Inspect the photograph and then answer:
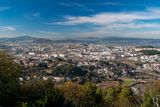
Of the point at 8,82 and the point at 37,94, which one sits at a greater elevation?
the point at 8,82

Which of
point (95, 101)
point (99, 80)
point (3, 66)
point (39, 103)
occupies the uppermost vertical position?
point (3, 66)

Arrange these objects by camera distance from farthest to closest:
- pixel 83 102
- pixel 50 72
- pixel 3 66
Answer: pixel 50 72
pixel 83 102
pixel 3 66

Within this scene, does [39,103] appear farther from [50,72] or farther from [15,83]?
[50,72]

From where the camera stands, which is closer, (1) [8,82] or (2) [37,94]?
(1) [8,82]

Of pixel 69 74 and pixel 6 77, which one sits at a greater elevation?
pixel 6 77

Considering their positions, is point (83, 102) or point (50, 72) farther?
point (50, 72)

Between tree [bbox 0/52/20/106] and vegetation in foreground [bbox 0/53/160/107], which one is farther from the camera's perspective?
tree [bbox 0/52/20/106]

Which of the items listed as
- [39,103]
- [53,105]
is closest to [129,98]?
[53,105]

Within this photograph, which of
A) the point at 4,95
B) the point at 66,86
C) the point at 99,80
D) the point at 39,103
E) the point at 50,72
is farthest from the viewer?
the point at 50,72

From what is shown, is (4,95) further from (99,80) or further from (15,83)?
(99,80)

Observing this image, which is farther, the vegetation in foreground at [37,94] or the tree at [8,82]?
the tree at [8,82]
